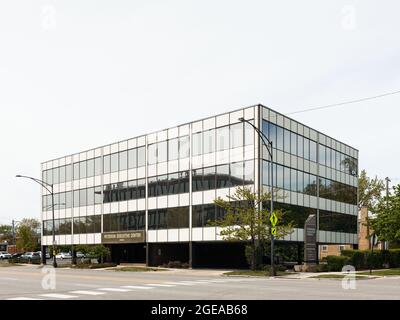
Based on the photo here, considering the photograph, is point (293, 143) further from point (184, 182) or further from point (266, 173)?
point (184, 182)

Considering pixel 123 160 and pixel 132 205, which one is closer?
pixel 132 205

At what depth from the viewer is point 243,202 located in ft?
138

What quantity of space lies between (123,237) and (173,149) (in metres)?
12.0

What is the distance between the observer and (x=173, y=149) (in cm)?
5162

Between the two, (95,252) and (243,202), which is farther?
(95,252)

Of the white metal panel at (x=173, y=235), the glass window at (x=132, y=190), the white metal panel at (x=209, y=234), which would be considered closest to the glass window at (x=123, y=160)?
the glass window at (x=132, y=190)

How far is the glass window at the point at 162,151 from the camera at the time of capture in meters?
52.5

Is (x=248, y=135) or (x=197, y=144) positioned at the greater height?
(x=248, y=135)

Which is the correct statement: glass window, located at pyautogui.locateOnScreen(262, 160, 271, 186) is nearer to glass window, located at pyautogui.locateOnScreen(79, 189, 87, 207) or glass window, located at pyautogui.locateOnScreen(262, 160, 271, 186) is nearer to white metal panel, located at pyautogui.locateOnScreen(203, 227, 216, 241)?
white metal panel, located at pyautogui.locateOnScreen(203, 227, 216, 241)

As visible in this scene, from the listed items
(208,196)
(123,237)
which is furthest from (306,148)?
(123,237)

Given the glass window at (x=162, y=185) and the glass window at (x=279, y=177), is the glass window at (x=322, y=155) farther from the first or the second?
the glass window at (x=162, y=185)
